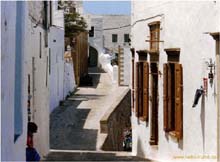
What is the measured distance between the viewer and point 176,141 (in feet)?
38.5

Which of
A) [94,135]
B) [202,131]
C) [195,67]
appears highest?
[195,67]

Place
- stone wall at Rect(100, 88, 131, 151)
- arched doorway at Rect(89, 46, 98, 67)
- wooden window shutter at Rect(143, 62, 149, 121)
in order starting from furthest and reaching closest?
arched doorway at Rect(89, 46, 98, 67), stone wall at Rect(100, 88, 131, 151), wooden window shutter at Rect(143, 62, 149, 121)

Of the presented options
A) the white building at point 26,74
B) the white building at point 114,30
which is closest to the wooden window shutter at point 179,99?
the white building at point 26,74

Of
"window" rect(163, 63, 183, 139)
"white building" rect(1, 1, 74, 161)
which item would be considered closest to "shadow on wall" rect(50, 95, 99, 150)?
"white building" rect(1, 1, 74, 161)

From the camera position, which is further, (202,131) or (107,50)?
(107,50)

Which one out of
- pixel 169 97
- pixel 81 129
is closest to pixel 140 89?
pixel 169 97

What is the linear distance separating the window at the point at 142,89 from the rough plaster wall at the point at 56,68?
8809mm

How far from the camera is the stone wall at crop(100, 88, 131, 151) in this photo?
19177 millimetres

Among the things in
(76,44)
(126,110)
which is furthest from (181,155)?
(76,44)

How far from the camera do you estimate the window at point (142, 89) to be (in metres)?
14.0

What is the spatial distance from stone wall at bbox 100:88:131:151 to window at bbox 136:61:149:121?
129 inches

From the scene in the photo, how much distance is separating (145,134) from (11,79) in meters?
9.42

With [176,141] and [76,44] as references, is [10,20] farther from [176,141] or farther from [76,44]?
[76,44]

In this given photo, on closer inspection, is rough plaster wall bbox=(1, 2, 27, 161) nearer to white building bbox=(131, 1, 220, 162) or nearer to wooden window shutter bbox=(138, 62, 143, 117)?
white building bbox=(131, 1, 220, 162)
